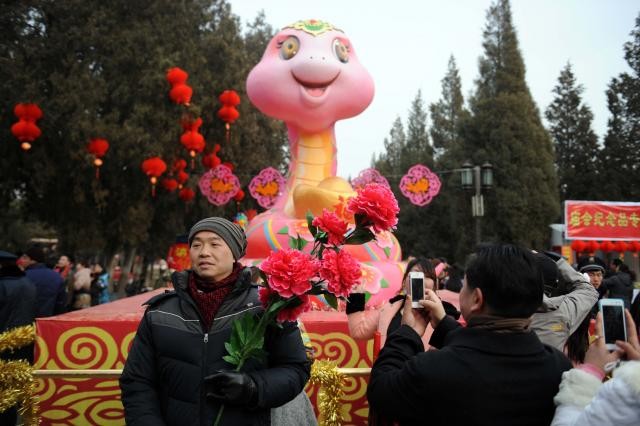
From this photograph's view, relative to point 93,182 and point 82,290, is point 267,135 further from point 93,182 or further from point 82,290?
point 82,290

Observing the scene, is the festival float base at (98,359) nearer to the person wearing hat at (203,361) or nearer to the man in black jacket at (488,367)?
the person wearing hat at (203,361)

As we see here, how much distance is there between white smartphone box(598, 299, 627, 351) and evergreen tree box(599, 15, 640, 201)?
76.8 ft

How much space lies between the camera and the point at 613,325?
175 centimetres

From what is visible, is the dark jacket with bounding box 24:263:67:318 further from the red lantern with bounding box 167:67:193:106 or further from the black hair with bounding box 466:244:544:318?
the red lantern with bounding box 167:67:193:106

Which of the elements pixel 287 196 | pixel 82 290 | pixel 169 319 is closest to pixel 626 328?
pixel 169 319

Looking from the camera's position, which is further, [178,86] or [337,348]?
[178,86]

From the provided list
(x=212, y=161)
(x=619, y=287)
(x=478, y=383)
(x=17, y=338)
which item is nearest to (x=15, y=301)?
(x=17, y=338)

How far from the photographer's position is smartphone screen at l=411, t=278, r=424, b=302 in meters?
2.14

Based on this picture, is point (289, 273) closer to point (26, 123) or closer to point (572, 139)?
point (26, 123)

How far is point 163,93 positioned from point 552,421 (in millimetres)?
13605

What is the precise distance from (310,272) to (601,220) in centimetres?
1020

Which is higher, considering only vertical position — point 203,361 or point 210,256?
point 210,256

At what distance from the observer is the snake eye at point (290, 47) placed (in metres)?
8.10

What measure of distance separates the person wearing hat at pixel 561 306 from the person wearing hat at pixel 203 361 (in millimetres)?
1298
